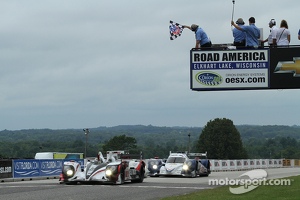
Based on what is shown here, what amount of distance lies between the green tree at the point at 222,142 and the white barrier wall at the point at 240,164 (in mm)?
46635

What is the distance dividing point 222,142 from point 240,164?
60.7 m

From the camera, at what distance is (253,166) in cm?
6975

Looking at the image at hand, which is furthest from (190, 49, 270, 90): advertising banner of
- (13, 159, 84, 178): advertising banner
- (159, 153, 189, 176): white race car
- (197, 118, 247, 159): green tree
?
(197, 118, 247, 159): green tree

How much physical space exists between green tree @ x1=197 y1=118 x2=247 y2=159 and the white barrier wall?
46.6 meters

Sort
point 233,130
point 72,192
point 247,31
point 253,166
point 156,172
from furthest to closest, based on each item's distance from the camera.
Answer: point 233,130 → point 253,166 → point 156,172 → point 72,192 → point 247,31

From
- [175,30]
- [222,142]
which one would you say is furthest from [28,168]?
[222,142]

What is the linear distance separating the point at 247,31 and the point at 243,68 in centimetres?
96

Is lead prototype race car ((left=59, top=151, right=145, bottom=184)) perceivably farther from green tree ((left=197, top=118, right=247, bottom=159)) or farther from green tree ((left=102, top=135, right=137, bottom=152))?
green tree ((left=102, top=135, right=137, bottom=152))

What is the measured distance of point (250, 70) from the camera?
16359mm

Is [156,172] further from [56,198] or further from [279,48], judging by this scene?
[279,48]

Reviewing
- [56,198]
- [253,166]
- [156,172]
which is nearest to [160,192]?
[56,198]

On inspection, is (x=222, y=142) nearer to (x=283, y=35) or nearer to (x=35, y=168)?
(x=35, y=168)

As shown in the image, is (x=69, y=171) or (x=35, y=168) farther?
(x=35, y=168)

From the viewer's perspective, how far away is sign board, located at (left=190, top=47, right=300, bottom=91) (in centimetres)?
1625
